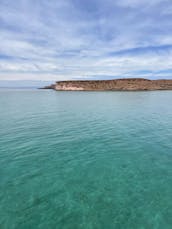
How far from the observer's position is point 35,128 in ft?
41.8

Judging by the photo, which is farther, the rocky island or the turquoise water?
the rocky island

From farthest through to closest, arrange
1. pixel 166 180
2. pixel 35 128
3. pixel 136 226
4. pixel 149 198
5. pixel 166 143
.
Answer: pixel 35 128, pixel 166 143, pixel 166 180, pixel 149 198, pixel 136 226

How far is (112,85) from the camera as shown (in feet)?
300

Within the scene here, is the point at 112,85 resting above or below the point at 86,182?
above

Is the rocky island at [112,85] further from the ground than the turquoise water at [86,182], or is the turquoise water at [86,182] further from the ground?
the rocky island at [112,85]

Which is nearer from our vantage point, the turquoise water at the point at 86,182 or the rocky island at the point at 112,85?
the turquoise water at the point at 86,182

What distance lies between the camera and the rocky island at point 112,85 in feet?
291

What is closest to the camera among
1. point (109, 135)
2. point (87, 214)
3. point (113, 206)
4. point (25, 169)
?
point (87, 214)

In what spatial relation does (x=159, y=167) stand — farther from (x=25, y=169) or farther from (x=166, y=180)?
(x=25, y=169)

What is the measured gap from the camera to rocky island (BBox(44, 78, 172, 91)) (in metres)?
88.8

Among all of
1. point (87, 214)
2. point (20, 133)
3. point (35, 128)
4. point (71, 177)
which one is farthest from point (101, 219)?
point (35, 128)

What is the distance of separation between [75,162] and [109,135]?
4.31 m

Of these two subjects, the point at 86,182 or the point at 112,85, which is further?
the point at 112,85

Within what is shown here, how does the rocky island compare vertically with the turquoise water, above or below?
above
